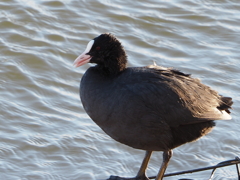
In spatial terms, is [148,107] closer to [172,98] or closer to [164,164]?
Answer: [172,98]

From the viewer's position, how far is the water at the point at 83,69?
5.89 meters

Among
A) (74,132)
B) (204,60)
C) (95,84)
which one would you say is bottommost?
(74,132)

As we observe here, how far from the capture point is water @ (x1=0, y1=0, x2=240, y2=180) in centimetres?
589

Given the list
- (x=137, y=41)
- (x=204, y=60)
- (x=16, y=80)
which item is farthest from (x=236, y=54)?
(x=16, y=80)

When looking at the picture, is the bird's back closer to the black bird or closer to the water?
the black bird

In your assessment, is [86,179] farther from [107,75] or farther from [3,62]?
[3,62]

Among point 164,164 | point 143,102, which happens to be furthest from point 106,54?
point 164,164

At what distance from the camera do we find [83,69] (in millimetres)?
7324

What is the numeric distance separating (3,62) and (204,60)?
2.78 metres

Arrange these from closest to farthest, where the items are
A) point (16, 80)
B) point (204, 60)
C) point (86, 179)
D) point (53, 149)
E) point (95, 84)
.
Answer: point (95, 84) < point (86, 179) < point (53, 149) < point (16, 80) < point (204, 60)

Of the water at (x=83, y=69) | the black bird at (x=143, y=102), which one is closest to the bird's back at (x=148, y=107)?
the black bird at (x=143, y=102)

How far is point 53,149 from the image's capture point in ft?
19.7

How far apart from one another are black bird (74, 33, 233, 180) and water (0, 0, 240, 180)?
1.33m

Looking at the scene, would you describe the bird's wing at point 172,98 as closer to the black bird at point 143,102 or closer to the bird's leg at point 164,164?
the black bird at point 143,102
